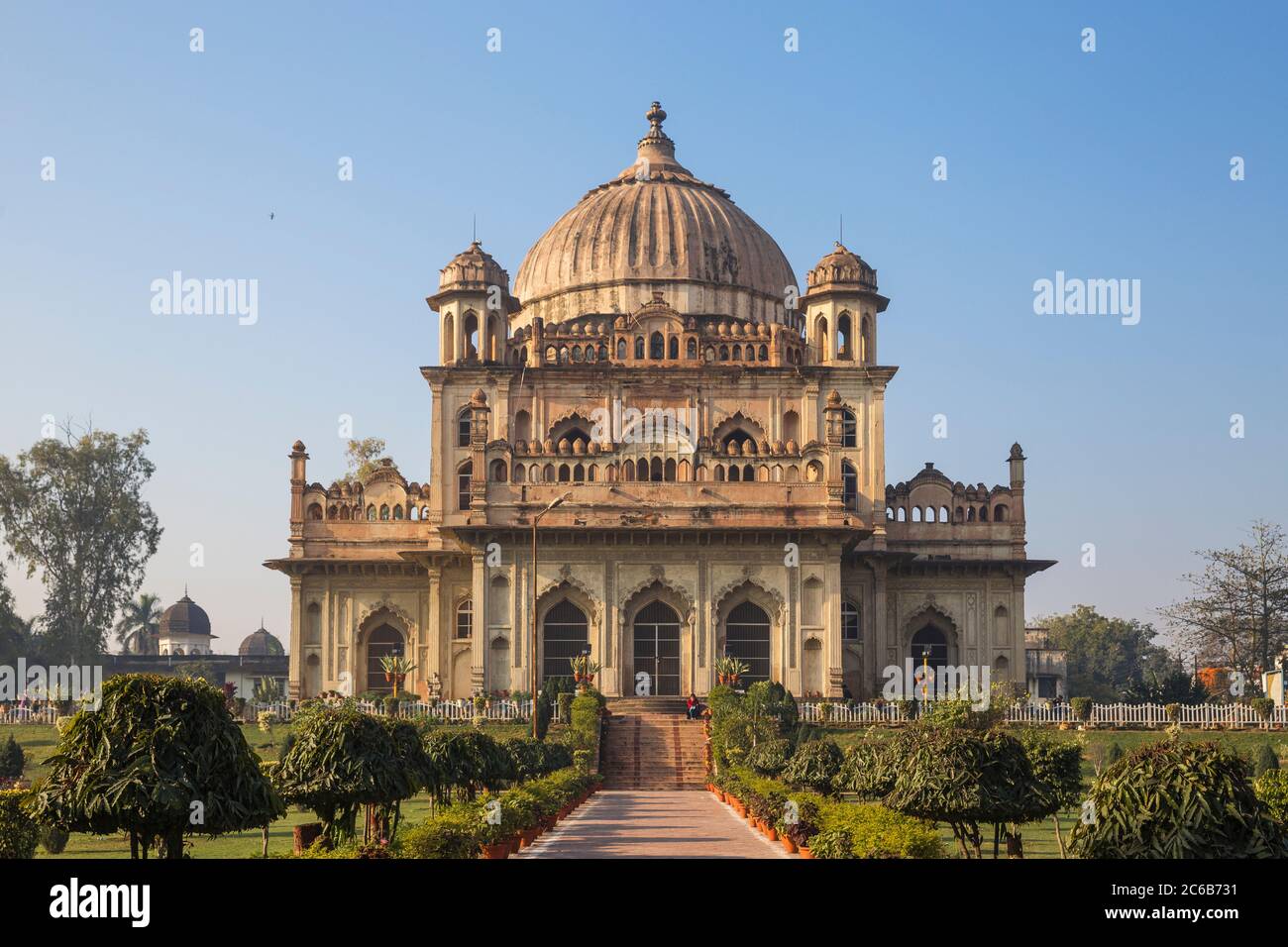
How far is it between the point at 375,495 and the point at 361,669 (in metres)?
5.76

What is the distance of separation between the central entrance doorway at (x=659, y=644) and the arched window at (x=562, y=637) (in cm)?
168

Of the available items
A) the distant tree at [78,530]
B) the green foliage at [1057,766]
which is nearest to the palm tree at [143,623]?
the distant tree at [78,530]

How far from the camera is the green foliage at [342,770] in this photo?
67.3 ft

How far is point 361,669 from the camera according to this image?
56.5m

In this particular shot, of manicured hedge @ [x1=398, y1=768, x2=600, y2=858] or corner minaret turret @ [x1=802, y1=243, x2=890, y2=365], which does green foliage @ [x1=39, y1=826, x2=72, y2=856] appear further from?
corner minaret turret @ [x1=802, y1=243, x2=890, y2=365]

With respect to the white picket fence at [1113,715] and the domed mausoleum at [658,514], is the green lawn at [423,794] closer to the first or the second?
the white picket fence at [1113,715]

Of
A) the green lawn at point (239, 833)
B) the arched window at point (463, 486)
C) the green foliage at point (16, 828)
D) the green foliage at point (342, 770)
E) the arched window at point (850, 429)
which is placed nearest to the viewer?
the green foliage at point (16, 828)

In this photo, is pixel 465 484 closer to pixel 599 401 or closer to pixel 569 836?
pixel 599 401

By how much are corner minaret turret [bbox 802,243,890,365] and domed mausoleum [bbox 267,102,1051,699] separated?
0.09 m

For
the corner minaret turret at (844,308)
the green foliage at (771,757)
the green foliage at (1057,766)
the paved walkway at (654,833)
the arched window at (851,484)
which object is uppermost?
the corner minaret turret at (844,308)

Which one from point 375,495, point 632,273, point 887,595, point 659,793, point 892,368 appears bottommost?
point 659,793
